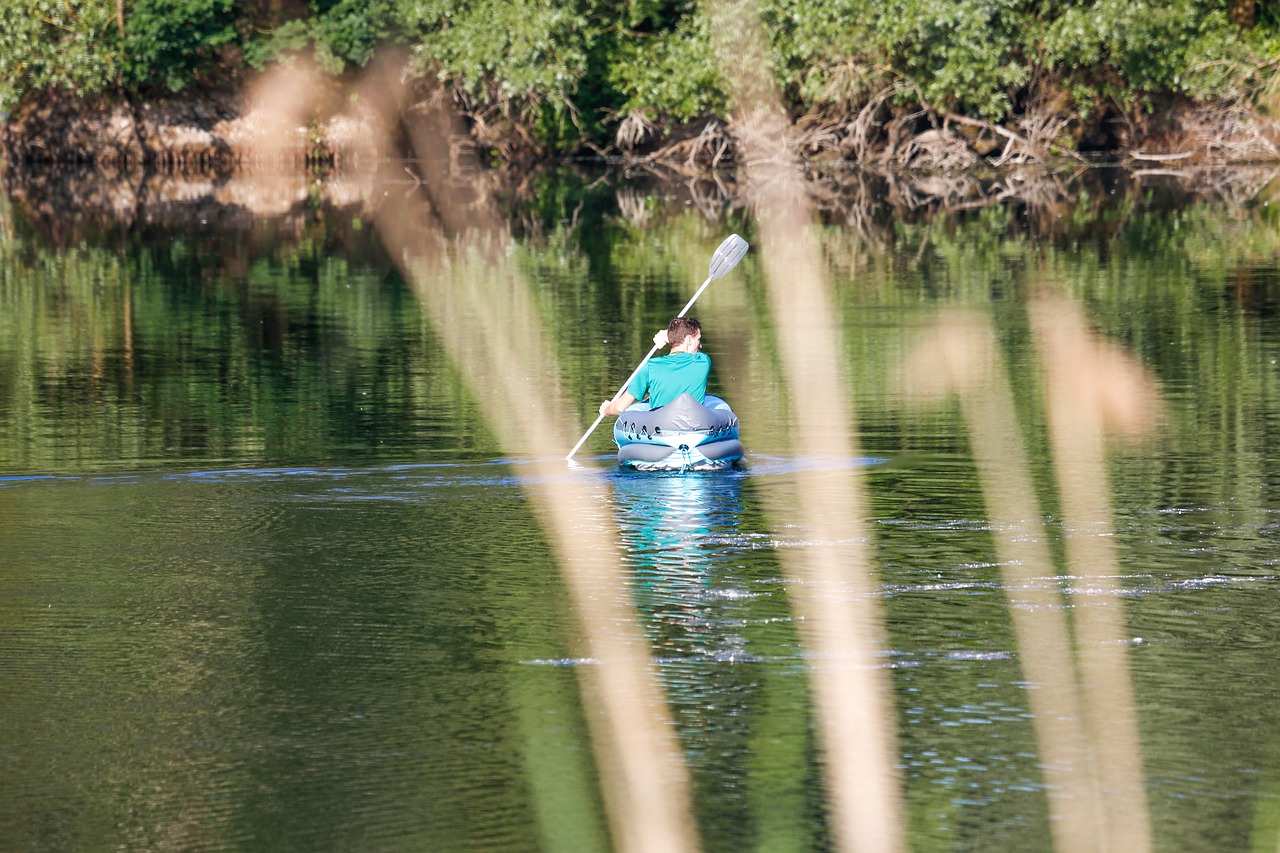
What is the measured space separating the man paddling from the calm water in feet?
1.98

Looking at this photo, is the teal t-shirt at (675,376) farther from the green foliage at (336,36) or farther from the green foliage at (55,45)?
the green foliage at (55,45)

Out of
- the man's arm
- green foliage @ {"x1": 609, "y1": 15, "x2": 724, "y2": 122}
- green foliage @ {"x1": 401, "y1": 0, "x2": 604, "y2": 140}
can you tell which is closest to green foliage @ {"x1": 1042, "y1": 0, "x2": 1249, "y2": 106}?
green foliage @ {"x1": 609, "y1": 15, "x2": 724, "y2": 122}

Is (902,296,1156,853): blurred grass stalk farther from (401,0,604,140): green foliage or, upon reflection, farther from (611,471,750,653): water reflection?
(401,0,604,140): green foliage

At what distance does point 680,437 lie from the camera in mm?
13266

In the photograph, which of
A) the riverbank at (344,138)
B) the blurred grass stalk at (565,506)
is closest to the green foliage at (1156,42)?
the riverbank at (344,138)

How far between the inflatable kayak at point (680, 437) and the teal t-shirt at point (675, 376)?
0.15m

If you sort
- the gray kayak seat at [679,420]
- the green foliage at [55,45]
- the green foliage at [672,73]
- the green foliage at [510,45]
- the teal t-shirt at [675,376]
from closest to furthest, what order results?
the gray kayak seat at [679,420] → the teal t-shirt at [675,376] → the green foliage at [672,73] → the green foliage at [510,45] → the green foliage at [55,45]

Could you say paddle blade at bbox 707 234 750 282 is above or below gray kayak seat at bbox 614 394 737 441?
above

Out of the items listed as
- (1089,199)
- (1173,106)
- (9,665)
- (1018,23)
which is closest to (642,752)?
(9,665)

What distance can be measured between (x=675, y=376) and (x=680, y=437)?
48 centimetres

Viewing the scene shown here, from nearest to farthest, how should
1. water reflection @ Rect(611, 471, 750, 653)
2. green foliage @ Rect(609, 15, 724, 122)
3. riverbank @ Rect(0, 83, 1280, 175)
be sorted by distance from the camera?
1. water reflection @ Rect(611, 471, 750, 653)
2. green foliage @ Rect(609, 15, 724, 122)
3. riverbank @ Rect(0, 83, 1280, 175)

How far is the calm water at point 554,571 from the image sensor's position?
729cm

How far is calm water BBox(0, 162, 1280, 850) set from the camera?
23.9ft

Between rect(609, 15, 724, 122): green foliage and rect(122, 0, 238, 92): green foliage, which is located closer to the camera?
rect(609, 15, 724, 122): green foliage
